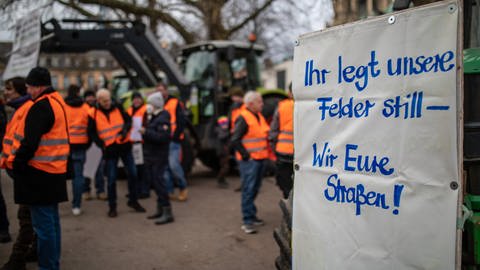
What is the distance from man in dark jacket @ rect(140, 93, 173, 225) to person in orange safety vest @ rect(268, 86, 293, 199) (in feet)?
4.81

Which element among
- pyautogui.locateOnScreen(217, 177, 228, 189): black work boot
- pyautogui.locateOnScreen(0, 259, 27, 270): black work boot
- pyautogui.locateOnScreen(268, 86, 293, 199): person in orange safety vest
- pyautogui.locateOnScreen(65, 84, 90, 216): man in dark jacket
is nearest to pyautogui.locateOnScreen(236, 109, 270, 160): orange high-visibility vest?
pyautogui.locateOnScreen(268, 86, 293, 199): person in orange safety vest

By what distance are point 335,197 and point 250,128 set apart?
3130 mm

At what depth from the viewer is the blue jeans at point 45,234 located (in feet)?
12.6

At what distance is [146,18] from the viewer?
1684 centimetres

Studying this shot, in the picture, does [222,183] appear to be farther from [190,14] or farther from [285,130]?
[190,14]

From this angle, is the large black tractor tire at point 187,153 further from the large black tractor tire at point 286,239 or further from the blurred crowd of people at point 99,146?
the large black tractor tire at point 286,239

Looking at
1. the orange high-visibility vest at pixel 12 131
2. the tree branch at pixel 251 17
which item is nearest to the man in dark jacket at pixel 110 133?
the orange high-visibility vest at pixel 12 131

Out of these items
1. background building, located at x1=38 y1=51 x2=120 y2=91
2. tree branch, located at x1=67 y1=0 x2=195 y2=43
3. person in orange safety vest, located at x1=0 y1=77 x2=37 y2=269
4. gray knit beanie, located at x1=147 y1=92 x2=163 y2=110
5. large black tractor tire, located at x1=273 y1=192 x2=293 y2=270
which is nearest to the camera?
large black tractor tire, located at x1=273 y1=192 x2=293 y2=270

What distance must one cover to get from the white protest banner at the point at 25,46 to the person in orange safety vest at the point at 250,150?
9.57 ft

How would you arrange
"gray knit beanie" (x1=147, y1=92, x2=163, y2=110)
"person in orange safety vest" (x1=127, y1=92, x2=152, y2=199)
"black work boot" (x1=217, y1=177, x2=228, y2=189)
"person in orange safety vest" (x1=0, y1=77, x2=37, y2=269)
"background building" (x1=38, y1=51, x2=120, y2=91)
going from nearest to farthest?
"person in orange safety vest" (x1=0, y1=77, x2=37, y2=269) < "gray knit beanie" (x1=147, y1=92, x2=163, y2=110) < "person in orange safety vest" (x1=127, y1=92, x2=152, y2=199) < "black work boot" (x1=217, y1=177, x2=228, y2=189) < "background building" (x1=38, y1=51, x2=120, y2=91)

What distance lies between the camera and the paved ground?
4598 millimetres

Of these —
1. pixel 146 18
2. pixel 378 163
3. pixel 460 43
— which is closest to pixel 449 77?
pixel 460 43

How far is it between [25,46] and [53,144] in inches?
138

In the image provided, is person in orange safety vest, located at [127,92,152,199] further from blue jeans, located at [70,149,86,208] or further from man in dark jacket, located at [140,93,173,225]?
man in dark jacket, located at [140,93,173,225]
